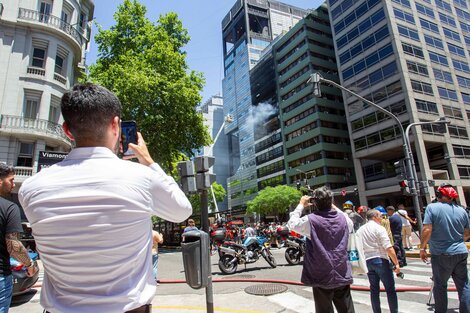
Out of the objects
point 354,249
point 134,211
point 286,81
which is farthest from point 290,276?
point 286,81

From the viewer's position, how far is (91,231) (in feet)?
4.45

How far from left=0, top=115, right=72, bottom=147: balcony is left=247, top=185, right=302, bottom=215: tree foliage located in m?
38.1

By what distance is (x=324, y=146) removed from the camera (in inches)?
2000

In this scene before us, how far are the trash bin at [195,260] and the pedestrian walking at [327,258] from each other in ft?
3.93

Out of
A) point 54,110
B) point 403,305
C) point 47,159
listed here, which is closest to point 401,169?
point 403,305

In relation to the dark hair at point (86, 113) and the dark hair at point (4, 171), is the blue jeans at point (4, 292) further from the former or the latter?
the dark hair at point (86, 113)

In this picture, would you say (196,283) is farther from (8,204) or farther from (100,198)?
(100,198)

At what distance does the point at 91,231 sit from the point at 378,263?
14.8ft

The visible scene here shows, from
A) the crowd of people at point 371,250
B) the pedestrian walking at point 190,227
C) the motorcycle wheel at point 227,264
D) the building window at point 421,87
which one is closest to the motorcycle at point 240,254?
the motorcycle wheel at point 227,264

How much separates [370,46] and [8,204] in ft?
150

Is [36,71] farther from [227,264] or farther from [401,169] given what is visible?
[401,169]

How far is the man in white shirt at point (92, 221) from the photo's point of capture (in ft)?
4.39

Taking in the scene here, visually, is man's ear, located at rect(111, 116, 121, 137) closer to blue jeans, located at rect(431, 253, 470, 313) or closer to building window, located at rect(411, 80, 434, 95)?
blue jeans, located at rect(431, 253, 470, 313)

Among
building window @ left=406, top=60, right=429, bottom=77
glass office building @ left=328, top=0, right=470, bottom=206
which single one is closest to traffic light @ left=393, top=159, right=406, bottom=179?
glass office building @ left=328, top=0, right=470, bottom=206
